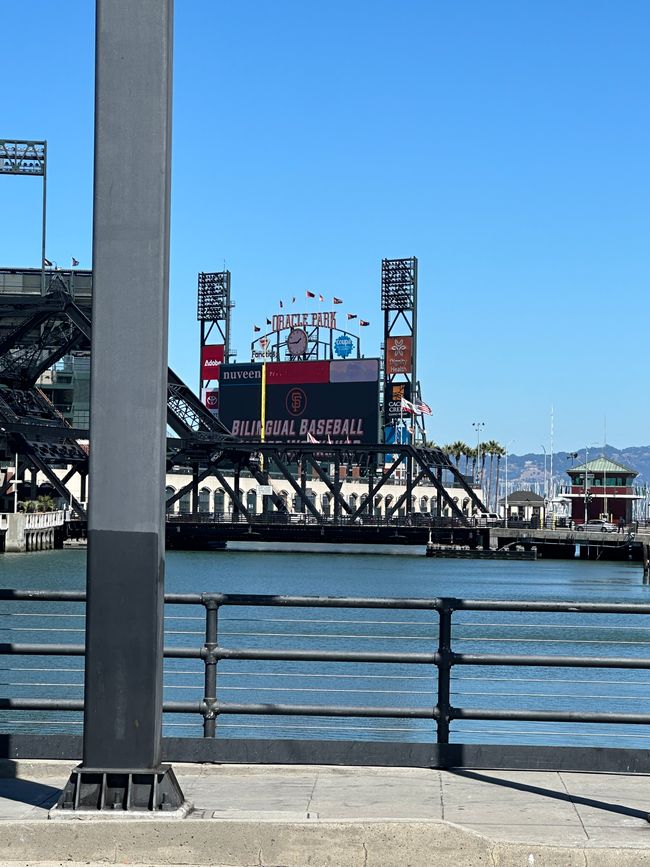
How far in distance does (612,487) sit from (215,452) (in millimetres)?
59790

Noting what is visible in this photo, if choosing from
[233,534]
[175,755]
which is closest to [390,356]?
[233,534]

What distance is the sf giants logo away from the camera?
141625 mm

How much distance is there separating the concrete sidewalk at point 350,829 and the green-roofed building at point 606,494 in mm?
153262

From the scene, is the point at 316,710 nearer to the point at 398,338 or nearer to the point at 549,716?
the point at 549,716

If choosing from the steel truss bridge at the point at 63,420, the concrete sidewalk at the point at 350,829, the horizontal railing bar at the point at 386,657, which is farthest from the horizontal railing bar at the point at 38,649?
the steel truss bridge at the point at 63,420

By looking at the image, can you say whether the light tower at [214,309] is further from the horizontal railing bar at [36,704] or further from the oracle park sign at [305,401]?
the horizontal railing bar at [36,704]

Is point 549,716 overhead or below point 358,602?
below

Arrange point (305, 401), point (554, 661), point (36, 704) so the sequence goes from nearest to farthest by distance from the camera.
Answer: point (554, 661), point (36, 704), point (305, 401)

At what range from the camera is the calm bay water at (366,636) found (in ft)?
49.8

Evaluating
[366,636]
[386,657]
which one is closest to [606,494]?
[366,636]

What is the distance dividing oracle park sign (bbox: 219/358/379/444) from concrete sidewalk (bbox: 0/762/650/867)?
414ft

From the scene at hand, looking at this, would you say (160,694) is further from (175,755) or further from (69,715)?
(69,715)

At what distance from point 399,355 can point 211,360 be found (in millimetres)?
29527

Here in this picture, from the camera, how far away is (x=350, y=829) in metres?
6.59
